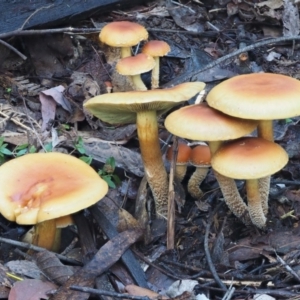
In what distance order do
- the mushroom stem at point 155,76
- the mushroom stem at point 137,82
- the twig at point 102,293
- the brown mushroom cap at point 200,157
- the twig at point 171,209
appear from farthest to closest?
the mushroom stem at point 155,76 → the mushroom stem at point 137,82 → the brown mushroom cap at point 200,157 → the twig at point 171,209 → the twig at point 102,293

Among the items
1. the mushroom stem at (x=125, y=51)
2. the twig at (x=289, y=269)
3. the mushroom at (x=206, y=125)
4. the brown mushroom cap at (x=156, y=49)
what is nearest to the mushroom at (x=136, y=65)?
the brown mushroom cap at (x=156, y=49)

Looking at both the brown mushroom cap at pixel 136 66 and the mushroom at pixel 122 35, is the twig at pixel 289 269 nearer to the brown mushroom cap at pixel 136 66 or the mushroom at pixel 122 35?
the brown mushroom cap at pixel 136 66

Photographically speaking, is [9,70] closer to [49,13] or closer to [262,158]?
[49,13]

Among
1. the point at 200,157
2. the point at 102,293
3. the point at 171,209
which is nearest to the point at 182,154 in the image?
the point at 200,157

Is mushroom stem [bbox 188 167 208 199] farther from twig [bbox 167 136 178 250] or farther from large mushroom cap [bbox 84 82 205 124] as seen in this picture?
large mushroom cap [bbox 84 82 205 124]

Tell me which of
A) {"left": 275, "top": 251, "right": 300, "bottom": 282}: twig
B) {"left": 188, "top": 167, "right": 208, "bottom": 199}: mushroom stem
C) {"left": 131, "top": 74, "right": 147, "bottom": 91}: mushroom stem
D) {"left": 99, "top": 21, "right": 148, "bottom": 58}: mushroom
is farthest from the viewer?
{"left": 131, "top": 74, "right": 147, "bottom": 91}: mushroom stem

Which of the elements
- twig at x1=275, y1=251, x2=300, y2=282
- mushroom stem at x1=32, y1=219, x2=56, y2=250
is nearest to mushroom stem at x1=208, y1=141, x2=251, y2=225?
twig at x1=275, y1=251, x2=300, y2=282

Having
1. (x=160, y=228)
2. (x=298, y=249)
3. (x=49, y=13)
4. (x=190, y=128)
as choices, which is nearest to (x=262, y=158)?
(x=190, y=128)
